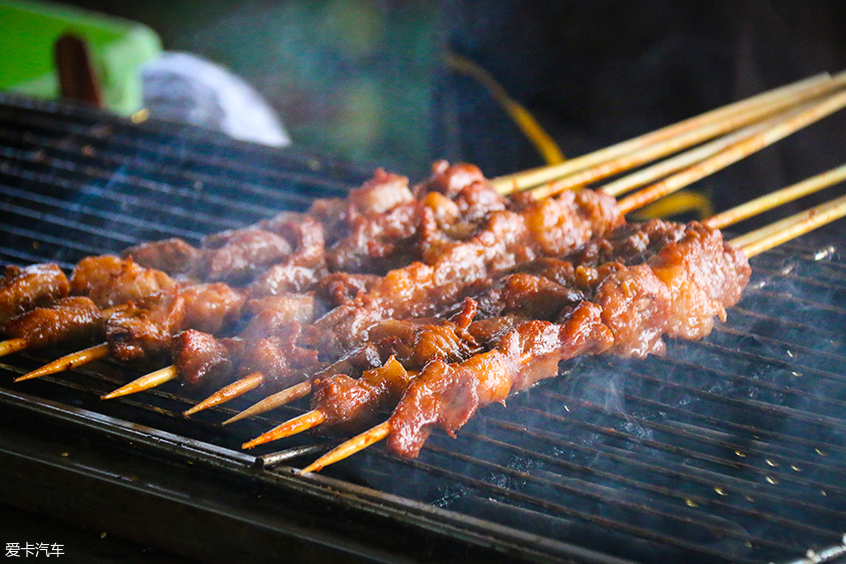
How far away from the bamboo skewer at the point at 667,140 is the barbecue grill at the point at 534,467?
1114 mm

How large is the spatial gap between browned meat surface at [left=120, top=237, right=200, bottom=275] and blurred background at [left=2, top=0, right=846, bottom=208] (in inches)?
69.7

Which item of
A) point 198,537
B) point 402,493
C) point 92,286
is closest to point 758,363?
point 402,493

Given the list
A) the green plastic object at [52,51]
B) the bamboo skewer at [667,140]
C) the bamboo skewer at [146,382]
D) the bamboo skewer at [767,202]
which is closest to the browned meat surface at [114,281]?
the bamboo skewer at [146,382]

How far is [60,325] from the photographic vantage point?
3.02 m

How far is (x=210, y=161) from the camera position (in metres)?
4.89

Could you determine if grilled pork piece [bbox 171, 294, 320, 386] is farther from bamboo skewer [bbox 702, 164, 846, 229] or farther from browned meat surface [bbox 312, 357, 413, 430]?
bamboo skewer [bbox 702, 164, 846, 229]

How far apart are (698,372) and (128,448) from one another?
2425 millimetres

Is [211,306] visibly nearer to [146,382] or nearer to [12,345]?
[146,382]

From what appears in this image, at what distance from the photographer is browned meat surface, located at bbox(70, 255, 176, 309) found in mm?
3242

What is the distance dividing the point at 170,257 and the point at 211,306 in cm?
62

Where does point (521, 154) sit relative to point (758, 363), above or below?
above

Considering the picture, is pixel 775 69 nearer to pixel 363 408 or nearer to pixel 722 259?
pixel 722 259

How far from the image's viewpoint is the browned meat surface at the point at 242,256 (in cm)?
356

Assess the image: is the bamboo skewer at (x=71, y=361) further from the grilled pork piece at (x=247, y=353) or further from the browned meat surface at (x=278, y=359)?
the browned meat surface at (x=278, y=359)
